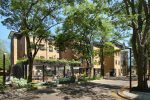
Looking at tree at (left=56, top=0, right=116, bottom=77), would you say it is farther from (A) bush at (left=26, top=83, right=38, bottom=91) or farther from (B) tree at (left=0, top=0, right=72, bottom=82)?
(A) bush at (left=26, top=83, right=38, bottom=91)

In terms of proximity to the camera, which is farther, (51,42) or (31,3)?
(51,42)

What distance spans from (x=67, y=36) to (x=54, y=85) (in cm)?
1049

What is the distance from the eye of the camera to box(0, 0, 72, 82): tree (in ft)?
104

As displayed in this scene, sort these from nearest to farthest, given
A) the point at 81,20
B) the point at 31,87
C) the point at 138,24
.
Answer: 1. the point at 31,87
2. the point at 138,24
3. the point at 81,20

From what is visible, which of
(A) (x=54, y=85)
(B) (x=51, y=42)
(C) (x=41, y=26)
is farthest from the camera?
(B) (x=51, y=42)

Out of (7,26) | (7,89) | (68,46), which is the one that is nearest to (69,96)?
(7,89)

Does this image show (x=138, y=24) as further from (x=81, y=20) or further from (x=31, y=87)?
(x=31, y=87)

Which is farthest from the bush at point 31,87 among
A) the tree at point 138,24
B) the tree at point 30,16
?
the tree at point 138,24

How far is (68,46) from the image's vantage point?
4441 centimetres

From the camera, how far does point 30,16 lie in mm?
33344

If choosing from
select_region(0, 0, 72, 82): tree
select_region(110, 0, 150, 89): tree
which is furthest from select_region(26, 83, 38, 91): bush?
select_region(110, 0, 150, 89): tree

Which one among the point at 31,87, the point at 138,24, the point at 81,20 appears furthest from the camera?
the point at 81,20

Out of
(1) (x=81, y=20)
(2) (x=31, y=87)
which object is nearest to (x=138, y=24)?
A: (1) (x=81, y=20)

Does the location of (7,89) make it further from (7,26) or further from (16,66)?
(16,66)
